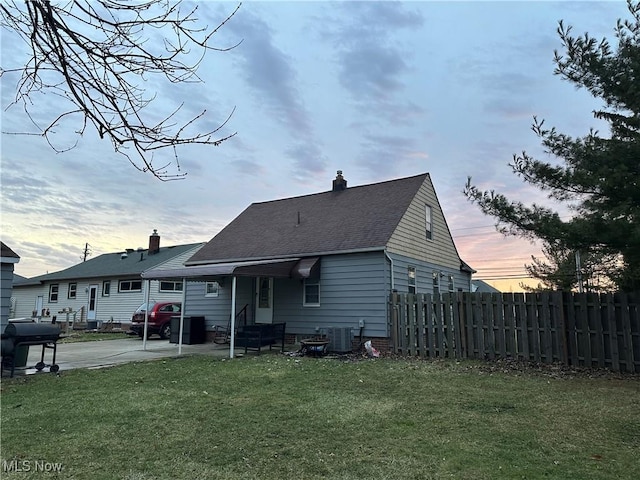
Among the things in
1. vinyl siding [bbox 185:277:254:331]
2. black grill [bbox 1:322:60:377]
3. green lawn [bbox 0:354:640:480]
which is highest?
vinyl siding [bbox 185:277:254:331]

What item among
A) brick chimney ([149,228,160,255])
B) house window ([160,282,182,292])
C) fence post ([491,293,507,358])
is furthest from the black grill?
brick chimney ([149,228,160,255])

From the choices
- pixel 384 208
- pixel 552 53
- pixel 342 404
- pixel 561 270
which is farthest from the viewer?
pixel 561 270

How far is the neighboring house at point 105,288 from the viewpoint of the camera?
2536 centimetres

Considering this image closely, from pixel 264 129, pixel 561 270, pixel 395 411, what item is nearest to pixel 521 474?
pixel 395 411

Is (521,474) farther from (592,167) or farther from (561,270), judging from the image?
(561,270)

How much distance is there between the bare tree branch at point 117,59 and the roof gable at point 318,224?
33.8ft

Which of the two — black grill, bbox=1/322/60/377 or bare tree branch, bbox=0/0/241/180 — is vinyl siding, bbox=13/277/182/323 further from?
bare tree branch, bbox=0/0/241/180

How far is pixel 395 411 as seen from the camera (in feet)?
20.3

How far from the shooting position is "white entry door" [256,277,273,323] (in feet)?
51.6

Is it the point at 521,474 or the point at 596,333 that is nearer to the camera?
the point at 521,474

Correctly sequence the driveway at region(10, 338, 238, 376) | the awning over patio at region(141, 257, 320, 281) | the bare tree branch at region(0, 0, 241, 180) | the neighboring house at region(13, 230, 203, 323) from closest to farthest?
the bare tree branch at region(0, 0, 241, 180)
the driveway at region(10, 338, 238, 376)
the awning over patio at region(141, 257, 320, 281)
the neighboring house at region(13, 230, 203, 323)

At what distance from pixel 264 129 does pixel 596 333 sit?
28.0 feet

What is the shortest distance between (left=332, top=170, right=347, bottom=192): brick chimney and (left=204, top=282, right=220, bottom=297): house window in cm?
640

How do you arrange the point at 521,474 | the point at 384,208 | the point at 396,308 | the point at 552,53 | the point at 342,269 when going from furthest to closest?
the point at 384,208 < the point at 342,269 < the point at 396,308 < the point at 552,53 < the point at 521,474
